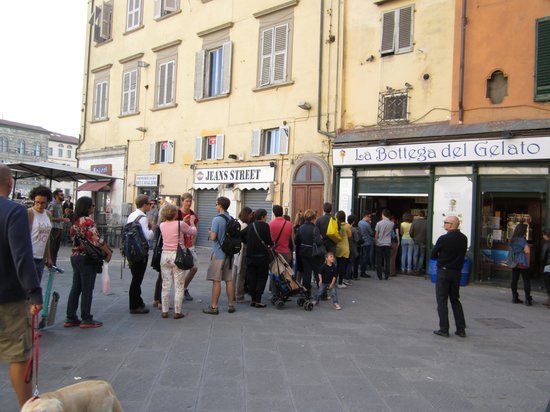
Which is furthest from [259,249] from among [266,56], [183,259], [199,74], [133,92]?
[133,92]

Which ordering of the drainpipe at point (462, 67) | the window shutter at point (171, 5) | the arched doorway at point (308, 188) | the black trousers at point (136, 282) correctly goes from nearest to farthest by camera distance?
1. the black trousers at point (136, 282)
2. the drainpipe at point (462, 67)
3. the arched doorway at point (308, 188)
4. the window shutter at point (171, 5)

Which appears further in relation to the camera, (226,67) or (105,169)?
(105,169)

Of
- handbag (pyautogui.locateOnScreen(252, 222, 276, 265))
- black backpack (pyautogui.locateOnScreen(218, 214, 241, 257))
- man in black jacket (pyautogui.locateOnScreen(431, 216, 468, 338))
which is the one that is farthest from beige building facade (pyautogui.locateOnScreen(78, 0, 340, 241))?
man in black jacket (pyautogui.locateOnScreen(431, 216, 468, 338))

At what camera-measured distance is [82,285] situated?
19.9 ft

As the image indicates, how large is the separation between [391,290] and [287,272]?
3415 mm

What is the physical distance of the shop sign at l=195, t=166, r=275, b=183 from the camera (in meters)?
15.4

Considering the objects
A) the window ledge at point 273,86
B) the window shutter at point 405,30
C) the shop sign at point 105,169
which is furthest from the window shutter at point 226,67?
the shop sign at point 105,169

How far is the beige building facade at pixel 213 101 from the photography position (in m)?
14.3

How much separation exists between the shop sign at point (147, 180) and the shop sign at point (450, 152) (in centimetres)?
881

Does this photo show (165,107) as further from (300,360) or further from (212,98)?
(300,360)

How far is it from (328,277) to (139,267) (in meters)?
3.26

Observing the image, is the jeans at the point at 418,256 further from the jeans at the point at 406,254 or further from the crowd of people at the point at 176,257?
the crowd of people at the point at 176,257

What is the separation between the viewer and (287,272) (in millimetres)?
7758

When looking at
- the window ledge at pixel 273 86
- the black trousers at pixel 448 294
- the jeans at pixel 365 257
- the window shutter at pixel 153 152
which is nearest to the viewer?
the black trousers at pixel 448 294
